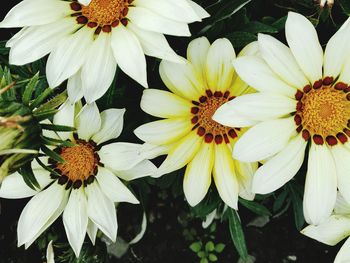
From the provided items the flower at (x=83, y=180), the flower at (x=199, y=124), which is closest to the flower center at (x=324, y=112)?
the flower at (x=199, y=124)

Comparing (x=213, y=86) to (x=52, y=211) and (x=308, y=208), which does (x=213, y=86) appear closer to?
(x=308, y=208)

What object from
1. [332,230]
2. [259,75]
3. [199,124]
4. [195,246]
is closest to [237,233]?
[332,230]

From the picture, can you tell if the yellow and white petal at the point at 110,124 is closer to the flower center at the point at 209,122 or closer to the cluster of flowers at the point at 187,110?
the cluster of flowers at the point at 187,110

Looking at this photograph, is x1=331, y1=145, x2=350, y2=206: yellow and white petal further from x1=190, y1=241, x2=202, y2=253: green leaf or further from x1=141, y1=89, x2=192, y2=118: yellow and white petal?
x1=190, y1=241, x2=202, y2=253: green leaf

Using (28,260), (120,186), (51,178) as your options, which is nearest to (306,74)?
(120,186)

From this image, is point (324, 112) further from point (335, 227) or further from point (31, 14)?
point (31, 14)

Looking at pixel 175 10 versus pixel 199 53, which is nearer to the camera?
pixel 175 10
